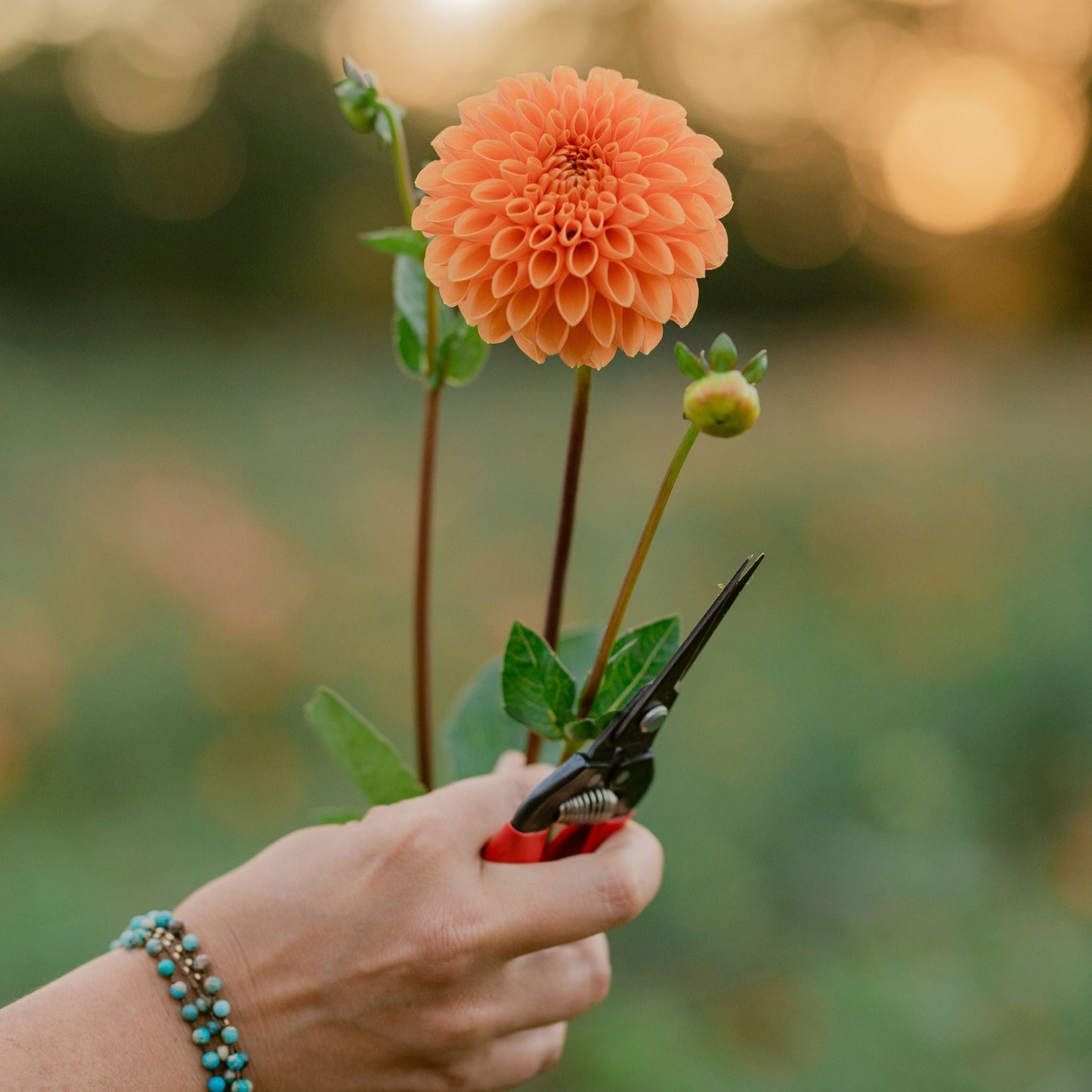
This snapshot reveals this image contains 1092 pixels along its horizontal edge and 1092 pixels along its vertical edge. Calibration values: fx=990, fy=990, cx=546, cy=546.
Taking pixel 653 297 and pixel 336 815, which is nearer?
pixel 653 297

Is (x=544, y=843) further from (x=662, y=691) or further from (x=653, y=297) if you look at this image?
(x=653, y=297)

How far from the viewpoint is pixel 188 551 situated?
1980 mm

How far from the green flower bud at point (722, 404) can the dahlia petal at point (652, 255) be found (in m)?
0.05

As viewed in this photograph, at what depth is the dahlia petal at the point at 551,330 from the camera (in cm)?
39

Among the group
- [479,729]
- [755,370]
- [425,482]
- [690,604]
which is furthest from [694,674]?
[755,370]

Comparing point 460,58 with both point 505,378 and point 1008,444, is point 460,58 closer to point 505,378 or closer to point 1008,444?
point 505,378

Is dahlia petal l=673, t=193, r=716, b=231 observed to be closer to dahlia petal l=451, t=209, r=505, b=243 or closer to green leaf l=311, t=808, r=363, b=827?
dahlia petal l=451, t=209, r=505, b=243

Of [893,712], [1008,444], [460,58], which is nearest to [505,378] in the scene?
[460,58]

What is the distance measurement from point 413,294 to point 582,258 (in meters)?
0.20

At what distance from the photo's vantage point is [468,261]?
386 mm

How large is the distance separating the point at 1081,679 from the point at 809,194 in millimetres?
3813

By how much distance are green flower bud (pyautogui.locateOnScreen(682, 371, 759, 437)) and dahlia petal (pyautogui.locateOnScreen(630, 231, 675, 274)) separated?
0.05 m

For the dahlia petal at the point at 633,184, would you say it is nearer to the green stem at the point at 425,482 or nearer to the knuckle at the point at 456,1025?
the green stem at the point at 425,482

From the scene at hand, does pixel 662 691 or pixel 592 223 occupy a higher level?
pixel 592 223
